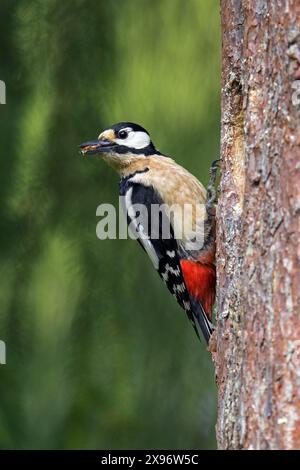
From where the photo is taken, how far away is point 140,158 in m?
→ 4.12

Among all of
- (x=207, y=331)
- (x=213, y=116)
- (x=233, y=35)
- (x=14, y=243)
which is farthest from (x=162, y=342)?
(x=233, y=35)

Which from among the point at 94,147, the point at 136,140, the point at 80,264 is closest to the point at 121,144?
the point at 136,140

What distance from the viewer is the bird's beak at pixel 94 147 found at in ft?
12.1

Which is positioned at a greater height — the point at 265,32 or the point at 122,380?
the point at 265,32

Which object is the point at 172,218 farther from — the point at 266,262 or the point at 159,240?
the point at 266,262

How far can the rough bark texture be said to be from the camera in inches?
95.6

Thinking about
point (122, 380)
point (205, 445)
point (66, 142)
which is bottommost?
point (205, 445)

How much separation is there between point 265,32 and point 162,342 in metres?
1.55

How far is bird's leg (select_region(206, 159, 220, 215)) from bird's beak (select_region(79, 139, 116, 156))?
496mm

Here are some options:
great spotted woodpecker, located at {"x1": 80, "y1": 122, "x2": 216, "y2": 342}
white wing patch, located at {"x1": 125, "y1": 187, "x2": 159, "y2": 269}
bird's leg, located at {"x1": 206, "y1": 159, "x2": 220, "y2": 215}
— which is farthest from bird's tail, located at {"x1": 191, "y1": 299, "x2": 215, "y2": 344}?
bird's leg, located at {"x1": 206, "y1": 159, "x2": 220, "y2": 215}

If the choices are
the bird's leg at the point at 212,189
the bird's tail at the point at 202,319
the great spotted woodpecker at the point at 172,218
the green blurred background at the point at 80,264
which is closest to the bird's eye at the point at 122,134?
the great spotted woodpecker at the point at 172,218

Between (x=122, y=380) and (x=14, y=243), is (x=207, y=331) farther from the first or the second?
(x=14, y=243)

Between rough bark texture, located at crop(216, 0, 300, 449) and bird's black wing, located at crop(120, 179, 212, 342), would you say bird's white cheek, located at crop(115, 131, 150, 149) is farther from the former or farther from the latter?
rough bark texture, located at crop(216, 0, 300, 449)
